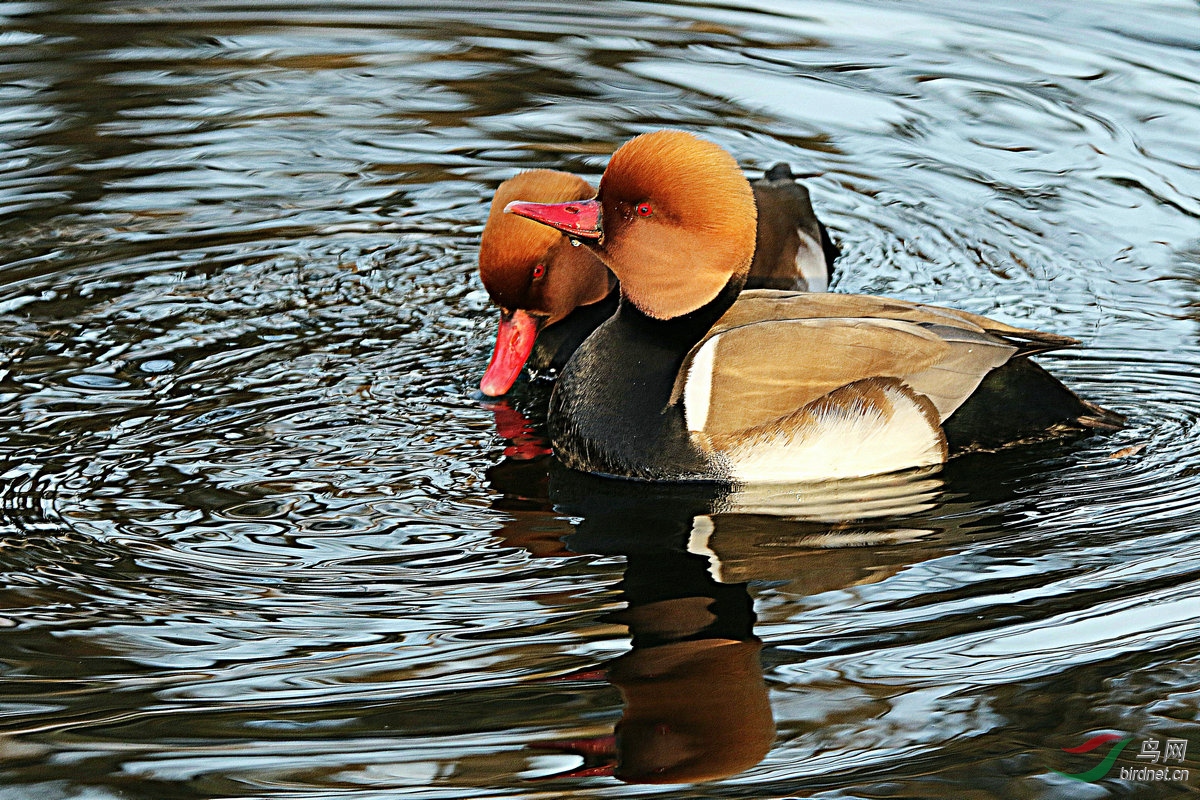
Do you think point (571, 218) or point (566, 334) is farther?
point (566, 334)

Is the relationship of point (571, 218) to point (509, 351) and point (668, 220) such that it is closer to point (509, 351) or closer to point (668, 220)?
point (668, 220)

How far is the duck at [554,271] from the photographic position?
6.17 meters

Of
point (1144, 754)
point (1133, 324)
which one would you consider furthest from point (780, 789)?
point (1133, 324)

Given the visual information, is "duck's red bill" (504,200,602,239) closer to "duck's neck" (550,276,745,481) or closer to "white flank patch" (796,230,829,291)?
"duck's neck" (550,276,745,481)

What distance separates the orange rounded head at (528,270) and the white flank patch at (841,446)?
125cm

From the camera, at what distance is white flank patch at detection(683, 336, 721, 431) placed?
5184mm

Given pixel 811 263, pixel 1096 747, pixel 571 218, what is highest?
pixel 571 218

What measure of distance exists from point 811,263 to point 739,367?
171 centimetres

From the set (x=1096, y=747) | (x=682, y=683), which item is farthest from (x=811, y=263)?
(x=1096, y=747)

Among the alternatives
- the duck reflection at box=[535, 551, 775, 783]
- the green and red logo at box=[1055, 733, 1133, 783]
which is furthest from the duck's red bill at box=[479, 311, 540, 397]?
the green and red logo at box=[1055, 733, 1133, 783]

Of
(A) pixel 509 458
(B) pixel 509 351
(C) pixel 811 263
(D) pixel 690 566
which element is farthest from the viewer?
(C) pixel 811 263

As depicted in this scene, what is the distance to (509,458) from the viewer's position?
5.46 m

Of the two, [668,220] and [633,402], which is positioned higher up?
[668,220]

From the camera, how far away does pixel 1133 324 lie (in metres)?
6.30
